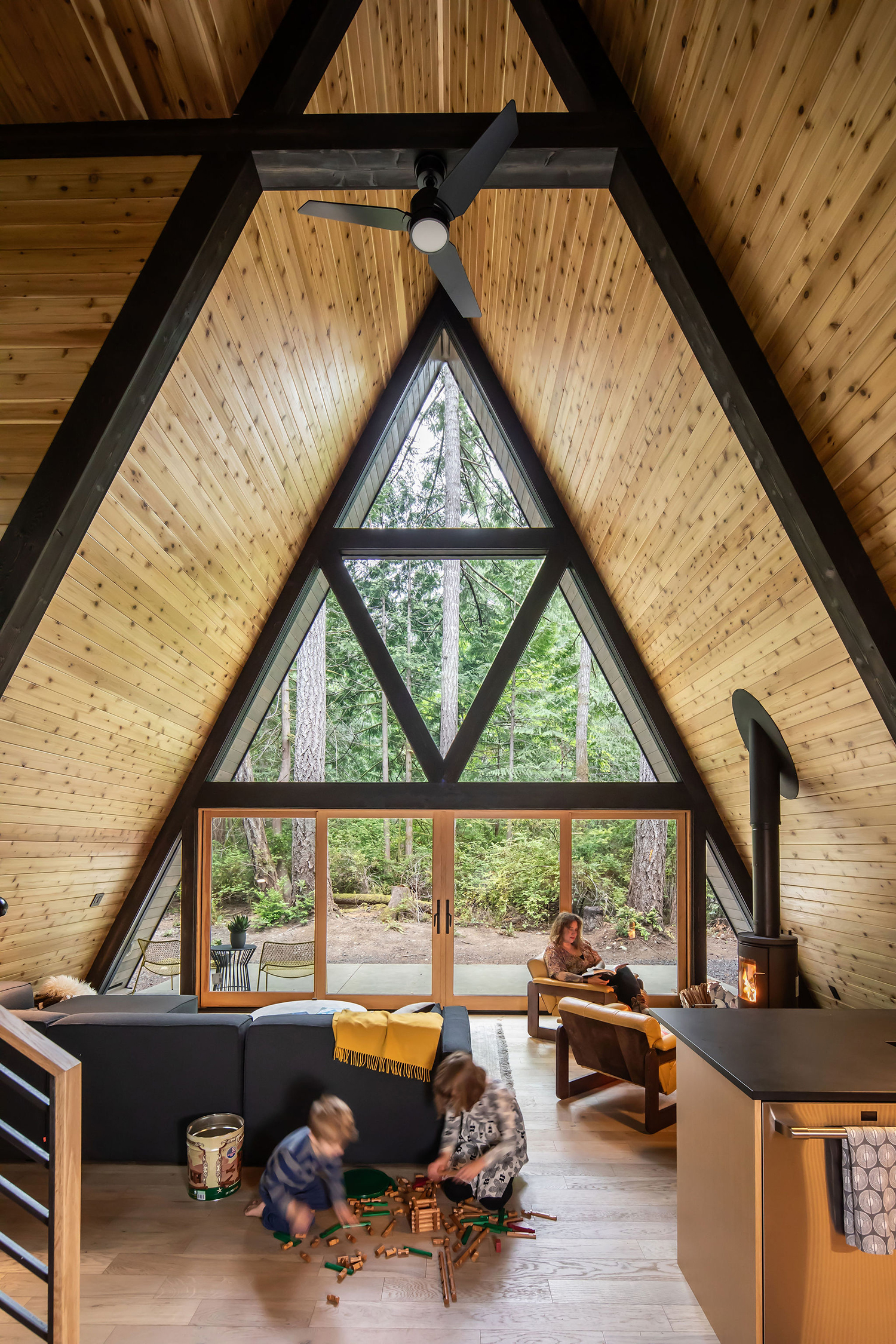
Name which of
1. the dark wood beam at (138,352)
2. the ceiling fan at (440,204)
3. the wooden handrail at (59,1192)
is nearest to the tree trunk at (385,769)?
the dark wood beam at (138,352)

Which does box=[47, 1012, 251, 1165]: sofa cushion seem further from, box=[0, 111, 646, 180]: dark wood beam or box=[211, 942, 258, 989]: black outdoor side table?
box=[0, 111, 646, 180]: dark wood beam

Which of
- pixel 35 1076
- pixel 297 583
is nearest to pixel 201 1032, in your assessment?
pixel 35 1076

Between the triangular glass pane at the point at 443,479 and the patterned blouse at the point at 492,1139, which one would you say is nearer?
the patterned blouse at the point at 492,1139

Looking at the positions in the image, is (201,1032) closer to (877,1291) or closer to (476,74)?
(877,1291)

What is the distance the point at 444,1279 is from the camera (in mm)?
2982

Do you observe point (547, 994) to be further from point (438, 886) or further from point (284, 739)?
point (284, 739)

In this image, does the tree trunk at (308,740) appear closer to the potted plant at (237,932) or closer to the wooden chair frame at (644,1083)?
the potted plant at (237,932)

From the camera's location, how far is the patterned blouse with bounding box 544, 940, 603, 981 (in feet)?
18.8

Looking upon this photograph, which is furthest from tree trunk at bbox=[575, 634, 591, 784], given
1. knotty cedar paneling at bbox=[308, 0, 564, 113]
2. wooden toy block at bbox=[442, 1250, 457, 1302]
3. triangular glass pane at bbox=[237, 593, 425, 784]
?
knotty cedar paneling at bbox=[308, 0, 564, 113]

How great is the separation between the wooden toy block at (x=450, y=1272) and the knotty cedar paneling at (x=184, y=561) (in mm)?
3240

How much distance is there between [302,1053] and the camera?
3850mm

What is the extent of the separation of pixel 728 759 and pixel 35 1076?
16.0 ft

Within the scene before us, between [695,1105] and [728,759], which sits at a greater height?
[728,759]

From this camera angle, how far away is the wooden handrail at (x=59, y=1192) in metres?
2.18
